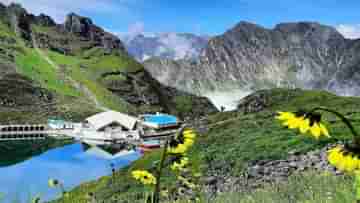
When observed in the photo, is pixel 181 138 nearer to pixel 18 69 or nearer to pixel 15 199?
pixel 15 199

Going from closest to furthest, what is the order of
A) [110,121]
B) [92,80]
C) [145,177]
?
[145,177] → [110,121] → [92,80]

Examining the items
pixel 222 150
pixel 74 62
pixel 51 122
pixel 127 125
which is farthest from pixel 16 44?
pixel 222 150

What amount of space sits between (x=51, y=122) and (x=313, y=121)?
4397 inches

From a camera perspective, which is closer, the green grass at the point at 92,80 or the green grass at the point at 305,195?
the green grass at the point at 305,195

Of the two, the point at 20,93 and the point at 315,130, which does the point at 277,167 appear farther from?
the point at 20,93

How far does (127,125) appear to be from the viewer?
9775 centimetres

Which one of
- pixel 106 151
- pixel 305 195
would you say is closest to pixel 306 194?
pixel 305 195

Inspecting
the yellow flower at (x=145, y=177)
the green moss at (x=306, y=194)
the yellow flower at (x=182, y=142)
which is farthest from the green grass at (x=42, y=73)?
the yellow flower at (x=182, y=142)

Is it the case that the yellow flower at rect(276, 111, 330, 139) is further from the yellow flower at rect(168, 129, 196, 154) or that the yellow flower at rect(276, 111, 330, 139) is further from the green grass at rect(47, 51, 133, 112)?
the green grass at rect(47, 51, 133, 112)

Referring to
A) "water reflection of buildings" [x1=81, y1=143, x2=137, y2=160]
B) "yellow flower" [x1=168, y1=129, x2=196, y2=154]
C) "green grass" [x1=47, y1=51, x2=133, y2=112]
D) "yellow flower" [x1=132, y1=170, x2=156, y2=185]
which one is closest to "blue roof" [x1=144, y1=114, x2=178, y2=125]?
"water reflection of buildings" [x1=81, y1=143, x2=137, y2=160]

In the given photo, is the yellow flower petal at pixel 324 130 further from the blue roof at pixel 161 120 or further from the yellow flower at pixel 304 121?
the blue roof at pixel 161 120

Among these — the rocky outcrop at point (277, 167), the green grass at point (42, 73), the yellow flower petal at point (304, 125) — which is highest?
the green grass at point (42, 73)

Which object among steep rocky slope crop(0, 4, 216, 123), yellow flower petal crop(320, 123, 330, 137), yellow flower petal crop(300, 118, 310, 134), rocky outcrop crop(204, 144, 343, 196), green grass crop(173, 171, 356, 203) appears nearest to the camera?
yellow flower petal crop(320, 123, 330, 137)

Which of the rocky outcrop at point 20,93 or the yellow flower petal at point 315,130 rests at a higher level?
the rocky outcrop at point 20,93
